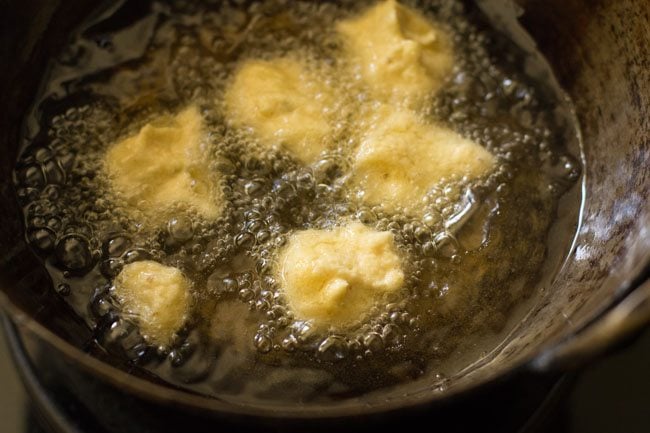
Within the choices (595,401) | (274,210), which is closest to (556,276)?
(595,401)

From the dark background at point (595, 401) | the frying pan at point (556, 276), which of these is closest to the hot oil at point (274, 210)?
the frying pan at point (556, 276)

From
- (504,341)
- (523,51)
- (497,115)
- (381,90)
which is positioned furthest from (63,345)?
(523,51)

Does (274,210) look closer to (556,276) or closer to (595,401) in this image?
(556,276)

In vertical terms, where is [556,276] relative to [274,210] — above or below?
above

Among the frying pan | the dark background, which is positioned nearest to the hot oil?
the frying pan

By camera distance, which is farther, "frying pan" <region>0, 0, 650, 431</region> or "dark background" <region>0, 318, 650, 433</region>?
"dark background" <region>0, 318, 650, 433</region>

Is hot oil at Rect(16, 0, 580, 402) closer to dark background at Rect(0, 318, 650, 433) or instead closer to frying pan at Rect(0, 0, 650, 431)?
frying pan at Rect(0, 0, 650, 431)

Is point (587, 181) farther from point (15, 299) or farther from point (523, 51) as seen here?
point (15, 299)
